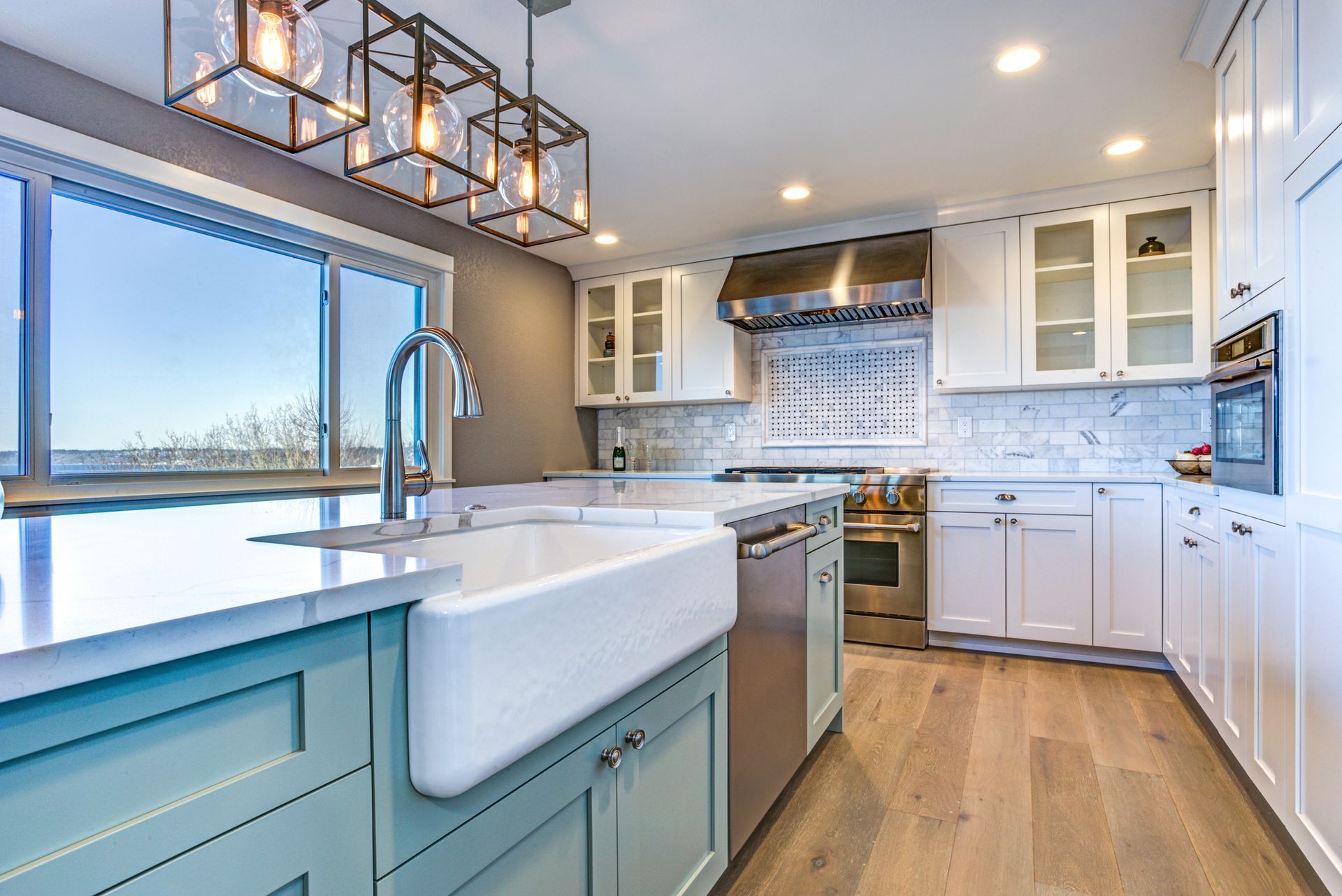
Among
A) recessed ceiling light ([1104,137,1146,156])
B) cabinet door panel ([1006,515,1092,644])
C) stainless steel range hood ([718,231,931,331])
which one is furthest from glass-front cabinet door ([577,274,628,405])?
recessed ceiling light ([1104,137,1146,156])

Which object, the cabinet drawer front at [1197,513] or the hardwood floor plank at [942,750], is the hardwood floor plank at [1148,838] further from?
the cabinet drawer front at [1197,513]

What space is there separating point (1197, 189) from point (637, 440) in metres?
3.40

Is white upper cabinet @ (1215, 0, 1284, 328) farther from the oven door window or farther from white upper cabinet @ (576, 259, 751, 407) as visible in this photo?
white upper cabinet @ (576, 259, 751, 407)

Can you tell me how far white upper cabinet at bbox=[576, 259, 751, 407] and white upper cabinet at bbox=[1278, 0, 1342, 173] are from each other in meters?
2.87

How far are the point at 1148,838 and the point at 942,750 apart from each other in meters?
0.63

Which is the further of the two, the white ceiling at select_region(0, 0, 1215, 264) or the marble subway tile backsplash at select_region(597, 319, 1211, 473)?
the marble subway tile backsplash at select_region(597, 319, 1211, 473)

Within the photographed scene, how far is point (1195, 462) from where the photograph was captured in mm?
2957

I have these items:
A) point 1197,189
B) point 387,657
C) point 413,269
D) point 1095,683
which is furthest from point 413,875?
point 1197,189

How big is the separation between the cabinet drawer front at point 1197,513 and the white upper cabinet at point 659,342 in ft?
7.68

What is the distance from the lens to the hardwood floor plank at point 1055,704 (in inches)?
97.8

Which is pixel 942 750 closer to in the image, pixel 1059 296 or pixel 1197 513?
pixel 1197 513

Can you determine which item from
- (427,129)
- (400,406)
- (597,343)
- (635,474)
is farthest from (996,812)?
(597,343)

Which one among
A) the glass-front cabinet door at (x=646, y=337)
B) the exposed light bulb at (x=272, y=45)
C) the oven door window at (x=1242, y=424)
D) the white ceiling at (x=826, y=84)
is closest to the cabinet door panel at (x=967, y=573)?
the oven door window at (x=1242, y=424)

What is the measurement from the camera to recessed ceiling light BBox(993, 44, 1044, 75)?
7.52 feet
